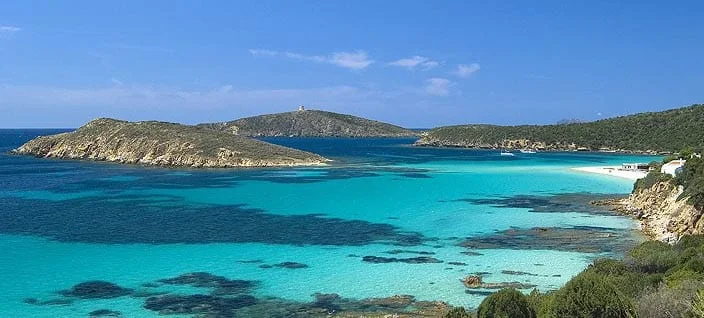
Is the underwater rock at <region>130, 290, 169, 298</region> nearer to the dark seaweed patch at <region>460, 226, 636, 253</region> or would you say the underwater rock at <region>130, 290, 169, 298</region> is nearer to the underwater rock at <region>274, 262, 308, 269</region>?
the underwater rock at <region>274, 262, 308, 269</region>

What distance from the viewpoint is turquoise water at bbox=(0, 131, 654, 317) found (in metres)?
24.1

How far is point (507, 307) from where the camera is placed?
1617 centimetres

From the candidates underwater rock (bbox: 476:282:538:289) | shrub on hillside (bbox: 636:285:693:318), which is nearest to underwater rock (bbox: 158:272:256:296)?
underwater rock (bbox: 476:282:538:289)

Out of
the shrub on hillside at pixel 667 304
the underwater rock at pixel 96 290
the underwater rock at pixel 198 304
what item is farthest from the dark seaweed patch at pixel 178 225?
the shrub on hillside at pixel 667 304

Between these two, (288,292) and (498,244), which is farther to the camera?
(498,244)

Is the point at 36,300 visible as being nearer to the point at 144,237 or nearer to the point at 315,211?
the point at 144,237

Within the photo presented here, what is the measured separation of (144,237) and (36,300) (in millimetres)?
13137

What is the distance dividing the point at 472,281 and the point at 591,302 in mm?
10106

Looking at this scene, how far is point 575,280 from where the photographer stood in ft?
48.5

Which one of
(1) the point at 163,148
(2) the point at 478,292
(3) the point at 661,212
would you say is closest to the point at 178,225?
(2) the point at 478,292

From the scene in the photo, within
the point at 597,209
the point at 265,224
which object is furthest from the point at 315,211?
the point at 597,209

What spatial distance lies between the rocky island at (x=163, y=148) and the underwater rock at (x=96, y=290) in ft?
231

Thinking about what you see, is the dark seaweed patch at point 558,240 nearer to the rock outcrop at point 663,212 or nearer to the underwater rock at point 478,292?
the rock outcrop at point 663,212

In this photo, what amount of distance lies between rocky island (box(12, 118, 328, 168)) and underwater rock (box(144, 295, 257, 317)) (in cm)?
7319
